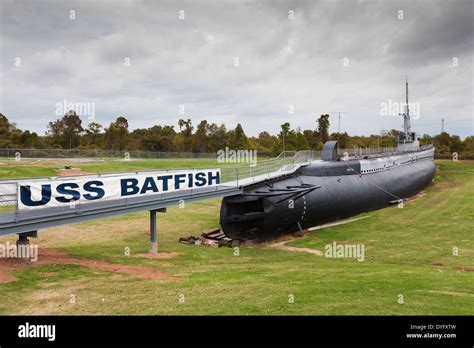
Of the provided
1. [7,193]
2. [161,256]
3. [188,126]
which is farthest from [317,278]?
[188,126]

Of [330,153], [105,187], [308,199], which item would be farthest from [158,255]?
[330,153]

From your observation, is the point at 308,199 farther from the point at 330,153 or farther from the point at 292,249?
the point at 330,153

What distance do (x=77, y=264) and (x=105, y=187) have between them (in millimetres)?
3459

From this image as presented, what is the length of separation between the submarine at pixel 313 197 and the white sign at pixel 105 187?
300 cm

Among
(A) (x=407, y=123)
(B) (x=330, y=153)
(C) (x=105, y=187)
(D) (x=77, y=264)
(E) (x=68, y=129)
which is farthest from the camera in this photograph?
(E) (x=68, y=129)

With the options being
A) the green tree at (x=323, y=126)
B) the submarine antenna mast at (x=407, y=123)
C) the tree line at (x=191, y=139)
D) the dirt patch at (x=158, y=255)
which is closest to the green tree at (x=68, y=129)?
the tree line at (x=191, y=139)

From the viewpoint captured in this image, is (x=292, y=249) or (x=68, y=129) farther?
(x=68, y=129)

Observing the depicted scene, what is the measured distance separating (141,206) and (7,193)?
19.5 ft

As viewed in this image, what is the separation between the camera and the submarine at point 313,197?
988 inches

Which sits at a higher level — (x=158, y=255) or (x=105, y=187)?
(x=105, y=187)

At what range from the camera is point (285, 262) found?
19.9 meters

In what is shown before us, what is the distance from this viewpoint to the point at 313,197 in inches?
1089

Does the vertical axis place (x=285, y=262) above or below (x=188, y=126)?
below
